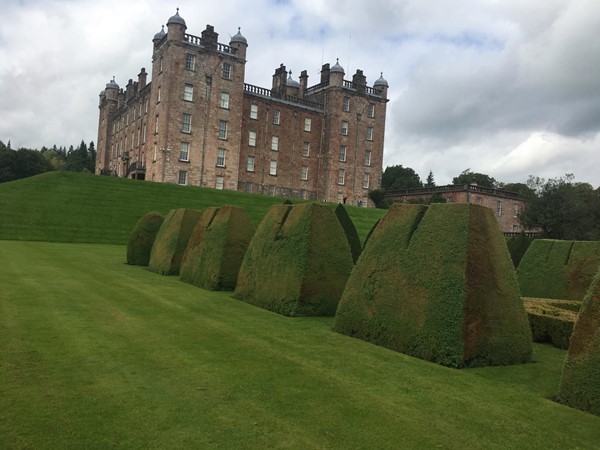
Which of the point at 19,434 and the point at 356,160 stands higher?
the point at 356,160

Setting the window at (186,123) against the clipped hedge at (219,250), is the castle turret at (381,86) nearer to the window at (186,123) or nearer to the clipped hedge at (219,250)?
the window at (186,123)

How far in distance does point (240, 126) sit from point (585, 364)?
179 ft

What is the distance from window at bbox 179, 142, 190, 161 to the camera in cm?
5396

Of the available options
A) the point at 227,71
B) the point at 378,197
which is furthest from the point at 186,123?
the point at 378,197

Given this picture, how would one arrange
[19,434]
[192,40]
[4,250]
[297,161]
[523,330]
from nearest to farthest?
[19,434] → [523,330] → [4,250] → [192,40] → [297,161]

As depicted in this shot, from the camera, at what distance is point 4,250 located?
22.0 metres

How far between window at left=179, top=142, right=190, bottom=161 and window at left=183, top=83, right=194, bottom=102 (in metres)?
4.81

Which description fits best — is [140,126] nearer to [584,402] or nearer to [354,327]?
[354,327]

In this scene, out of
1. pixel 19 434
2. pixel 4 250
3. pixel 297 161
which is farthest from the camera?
pixel 297 161

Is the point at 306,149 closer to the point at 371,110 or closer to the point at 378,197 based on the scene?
the point at 371,110

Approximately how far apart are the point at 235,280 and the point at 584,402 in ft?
33.2

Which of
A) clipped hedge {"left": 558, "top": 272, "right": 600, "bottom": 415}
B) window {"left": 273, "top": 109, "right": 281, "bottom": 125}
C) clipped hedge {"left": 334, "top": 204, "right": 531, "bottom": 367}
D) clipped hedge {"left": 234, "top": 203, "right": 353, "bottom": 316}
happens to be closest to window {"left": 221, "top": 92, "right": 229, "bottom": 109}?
window {"left": 273, "top": 109, "right": 281, "bottom": 125}

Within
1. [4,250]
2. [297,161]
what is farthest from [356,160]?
[4,250]

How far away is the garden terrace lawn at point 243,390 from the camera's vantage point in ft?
15.8
